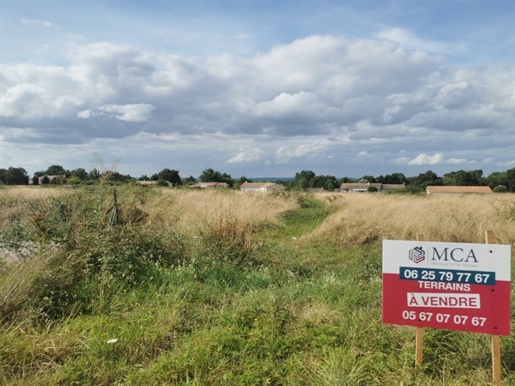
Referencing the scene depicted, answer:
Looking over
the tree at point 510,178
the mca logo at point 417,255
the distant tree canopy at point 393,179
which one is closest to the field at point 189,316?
the mca logo at point 417,255

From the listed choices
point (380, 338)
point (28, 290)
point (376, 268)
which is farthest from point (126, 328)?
point (376, 268)

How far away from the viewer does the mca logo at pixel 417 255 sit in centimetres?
291

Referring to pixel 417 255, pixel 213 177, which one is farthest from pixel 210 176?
pixel 417 255

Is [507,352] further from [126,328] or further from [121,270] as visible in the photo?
[121,270]

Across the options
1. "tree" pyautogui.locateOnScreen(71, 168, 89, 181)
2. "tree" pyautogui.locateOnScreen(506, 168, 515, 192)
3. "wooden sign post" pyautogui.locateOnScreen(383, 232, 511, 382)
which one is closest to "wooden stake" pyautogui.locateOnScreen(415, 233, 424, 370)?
"wooden sign post" pyautogui.locateOnScreen(383, 232, 511, 382)

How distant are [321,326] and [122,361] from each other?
1772 millimetres

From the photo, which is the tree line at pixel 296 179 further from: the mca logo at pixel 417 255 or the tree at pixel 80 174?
the mca logo at pixel 417 255

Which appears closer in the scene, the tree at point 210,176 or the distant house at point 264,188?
the distant house at point 264,188

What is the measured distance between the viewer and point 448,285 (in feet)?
9.32

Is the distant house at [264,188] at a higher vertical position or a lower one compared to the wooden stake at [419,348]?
higher

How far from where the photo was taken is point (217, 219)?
6.75 meters

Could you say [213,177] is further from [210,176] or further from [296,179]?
[296,179]

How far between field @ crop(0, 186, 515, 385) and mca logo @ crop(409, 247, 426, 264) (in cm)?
77

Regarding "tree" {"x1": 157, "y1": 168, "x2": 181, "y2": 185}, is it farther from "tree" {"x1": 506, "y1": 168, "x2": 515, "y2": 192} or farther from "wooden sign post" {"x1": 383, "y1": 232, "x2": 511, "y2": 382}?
"tree" {"x1": 506, "y1": 168, "x2": 515, "y2": 192}
